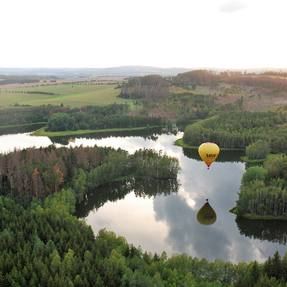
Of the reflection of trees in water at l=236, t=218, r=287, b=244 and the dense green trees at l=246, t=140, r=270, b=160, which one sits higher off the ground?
the dense green trees at l=246, t=140, r=270, b=160

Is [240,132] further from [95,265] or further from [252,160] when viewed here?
[95,265]

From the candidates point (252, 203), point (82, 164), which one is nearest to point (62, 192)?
point (82, 164)

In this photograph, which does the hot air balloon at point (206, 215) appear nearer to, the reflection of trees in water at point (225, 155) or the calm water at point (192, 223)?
the calm water at point (192, 223)

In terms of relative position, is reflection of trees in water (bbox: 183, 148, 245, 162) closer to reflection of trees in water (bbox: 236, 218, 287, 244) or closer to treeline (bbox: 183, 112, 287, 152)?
treeline (bbox: 183, 112, 287, 152)

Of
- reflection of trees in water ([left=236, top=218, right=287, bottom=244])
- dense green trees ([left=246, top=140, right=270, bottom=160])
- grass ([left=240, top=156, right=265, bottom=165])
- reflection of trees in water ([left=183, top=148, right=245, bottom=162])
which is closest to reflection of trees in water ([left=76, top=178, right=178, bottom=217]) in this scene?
reflection of trees in water ([left=236, top=218, right=287, bottom=244])

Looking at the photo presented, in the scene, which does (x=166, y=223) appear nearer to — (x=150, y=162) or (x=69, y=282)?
(x=150, y=162)
